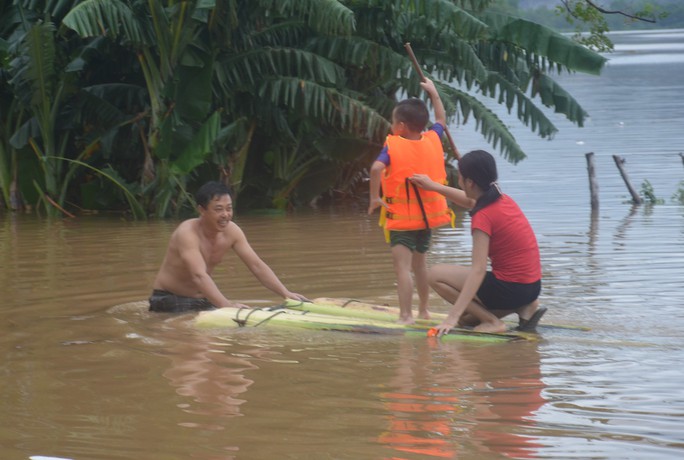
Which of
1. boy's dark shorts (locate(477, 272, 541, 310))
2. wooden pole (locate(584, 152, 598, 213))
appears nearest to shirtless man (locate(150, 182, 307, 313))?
boy's dark shorts (locate(477, 272, 541, 310))

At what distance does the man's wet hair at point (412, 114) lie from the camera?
25.6ft

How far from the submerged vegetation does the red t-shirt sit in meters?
6.34

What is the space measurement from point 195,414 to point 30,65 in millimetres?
9590

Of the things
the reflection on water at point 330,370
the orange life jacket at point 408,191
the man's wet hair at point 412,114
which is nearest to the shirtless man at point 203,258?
the reflection on water at point 330,370

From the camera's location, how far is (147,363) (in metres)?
7.02

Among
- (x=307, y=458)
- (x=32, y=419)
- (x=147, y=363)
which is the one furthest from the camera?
(x=147, y=363)

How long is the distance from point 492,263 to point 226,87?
7935 millimetres

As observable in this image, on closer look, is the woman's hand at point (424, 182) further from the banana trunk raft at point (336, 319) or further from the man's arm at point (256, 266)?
the man's arm at point (256, 266)

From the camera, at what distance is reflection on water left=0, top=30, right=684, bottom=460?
5297mm

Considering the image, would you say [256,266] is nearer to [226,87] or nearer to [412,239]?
[412,239]

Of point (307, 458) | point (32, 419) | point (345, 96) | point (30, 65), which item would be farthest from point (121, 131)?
point (307, 458)

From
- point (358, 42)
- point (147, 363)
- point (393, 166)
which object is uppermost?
point (358, 42)

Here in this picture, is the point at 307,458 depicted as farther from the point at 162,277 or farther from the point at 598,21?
the point at 598,21

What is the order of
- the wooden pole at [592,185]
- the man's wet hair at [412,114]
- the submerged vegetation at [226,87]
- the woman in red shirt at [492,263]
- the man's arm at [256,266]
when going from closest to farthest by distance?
1. the woman in red shirt at [492,263]
2. the man's wet hair at [412,114]
3. the man's arm at [256,266]
4. the submerged vegetation at [226,87]
5. the wooden pole at [592,185]
